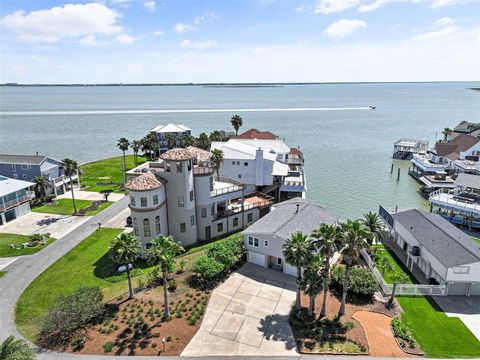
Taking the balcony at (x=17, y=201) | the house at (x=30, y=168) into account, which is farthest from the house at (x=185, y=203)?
the house at (x=30, y=168)

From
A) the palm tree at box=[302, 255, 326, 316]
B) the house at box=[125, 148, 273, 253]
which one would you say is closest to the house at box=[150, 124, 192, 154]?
the house at box=[125, 148, 273, 253]

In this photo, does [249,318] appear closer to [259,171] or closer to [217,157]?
[217,157]

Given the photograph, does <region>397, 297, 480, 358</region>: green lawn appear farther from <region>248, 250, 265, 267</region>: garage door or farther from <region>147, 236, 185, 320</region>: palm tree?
<region>147, 236, 185, 320</region>: palm tree

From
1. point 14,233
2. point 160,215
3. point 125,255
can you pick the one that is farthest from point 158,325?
point 14,233

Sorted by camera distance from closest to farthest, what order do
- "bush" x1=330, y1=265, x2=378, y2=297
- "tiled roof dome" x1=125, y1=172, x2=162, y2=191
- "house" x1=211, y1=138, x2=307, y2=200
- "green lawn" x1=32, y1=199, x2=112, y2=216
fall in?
"bush" x1=330, y1=265, x2=378, y2=297
"tiled roof dome" x1=125, y1=172, x2=162, y2=191
"green lawn" x1=32, y1=199, x2=112, y2=216
"house" x1=211, y1=138, x2=307, y2=200

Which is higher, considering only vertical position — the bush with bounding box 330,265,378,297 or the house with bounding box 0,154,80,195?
the house with bounding box 0,154,80,195

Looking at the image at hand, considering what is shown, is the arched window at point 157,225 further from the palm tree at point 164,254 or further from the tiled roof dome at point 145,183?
the palm tree at point 164,254
